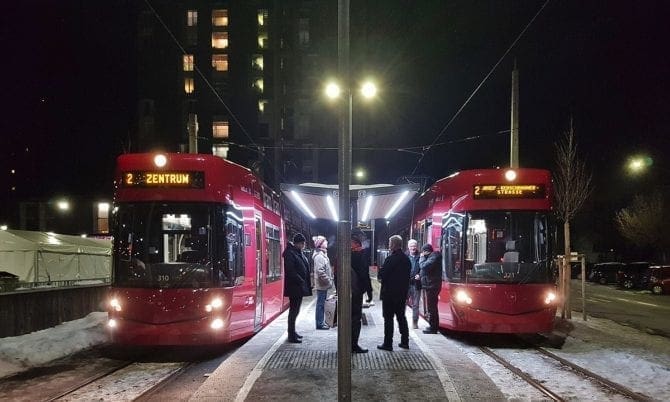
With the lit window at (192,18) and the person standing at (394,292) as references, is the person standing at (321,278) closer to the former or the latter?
the person standing at (394,292)

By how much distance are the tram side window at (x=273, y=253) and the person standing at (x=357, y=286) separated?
397 cm

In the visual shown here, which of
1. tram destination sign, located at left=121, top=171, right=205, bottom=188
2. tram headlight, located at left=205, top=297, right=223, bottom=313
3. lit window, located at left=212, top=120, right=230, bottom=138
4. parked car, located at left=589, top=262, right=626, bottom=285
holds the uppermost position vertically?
lit window, located at left=212, top=120, right=230, bottom=138

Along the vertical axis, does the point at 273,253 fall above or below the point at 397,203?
below

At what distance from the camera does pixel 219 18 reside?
6475cm

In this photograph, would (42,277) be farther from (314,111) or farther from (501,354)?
(314,111)

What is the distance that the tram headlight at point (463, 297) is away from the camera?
11008 mm

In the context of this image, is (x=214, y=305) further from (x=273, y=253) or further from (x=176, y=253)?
(x=273, y=253)

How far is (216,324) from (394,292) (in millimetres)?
2987

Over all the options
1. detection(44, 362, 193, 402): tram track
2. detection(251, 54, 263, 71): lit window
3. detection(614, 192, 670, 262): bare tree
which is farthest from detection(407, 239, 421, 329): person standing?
detection(251, 54, 263, 71): lit window

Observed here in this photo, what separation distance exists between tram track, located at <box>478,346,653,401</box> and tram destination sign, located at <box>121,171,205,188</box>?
5.93 m

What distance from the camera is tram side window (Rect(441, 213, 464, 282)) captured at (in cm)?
1136

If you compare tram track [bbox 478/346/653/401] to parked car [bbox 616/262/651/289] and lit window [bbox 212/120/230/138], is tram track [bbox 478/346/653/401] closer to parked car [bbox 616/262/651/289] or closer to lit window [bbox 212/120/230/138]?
parked car [bbox 616/262/651/289]

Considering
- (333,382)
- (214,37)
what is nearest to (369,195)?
(333,382)

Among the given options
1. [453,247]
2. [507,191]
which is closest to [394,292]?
[453,247]
